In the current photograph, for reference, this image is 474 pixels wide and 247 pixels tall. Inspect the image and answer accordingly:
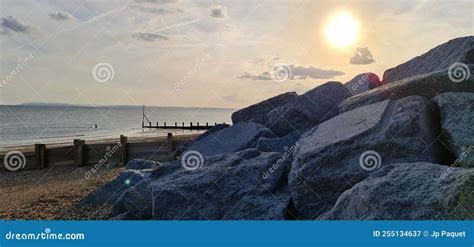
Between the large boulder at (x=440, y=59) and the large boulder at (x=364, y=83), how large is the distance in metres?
0.67

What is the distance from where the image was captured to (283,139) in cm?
1041

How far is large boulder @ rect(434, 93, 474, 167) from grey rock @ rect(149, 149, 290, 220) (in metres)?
2.58

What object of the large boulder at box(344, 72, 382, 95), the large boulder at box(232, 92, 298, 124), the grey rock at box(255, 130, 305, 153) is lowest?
the grey rock at box(255, 130, 305, 153)

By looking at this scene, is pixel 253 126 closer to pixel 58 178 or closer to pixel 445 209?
pixel 445 209

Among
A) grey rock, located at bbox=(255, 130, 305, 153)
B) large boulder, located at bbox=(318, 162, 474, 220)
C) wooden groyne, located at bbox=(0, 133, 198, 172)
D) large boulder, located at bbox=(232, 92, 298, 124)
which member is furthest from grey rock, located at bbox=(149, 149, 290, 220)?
wooden groyne, located at bbox=(0, 133, 198, 172)

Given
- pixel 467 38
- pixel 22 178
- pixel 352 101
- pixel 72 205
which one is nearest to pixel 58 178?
pixel 22 178

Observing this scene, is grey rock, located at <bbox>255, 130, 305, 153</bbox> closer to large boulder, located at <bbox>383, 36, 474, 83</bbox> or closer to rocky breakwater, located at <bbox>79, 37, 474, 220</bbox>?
rocky breakwater, located at <bbox>79, 37, 474, 220</bbox>

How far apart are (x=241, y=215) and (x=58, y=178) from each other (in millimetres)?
13523
